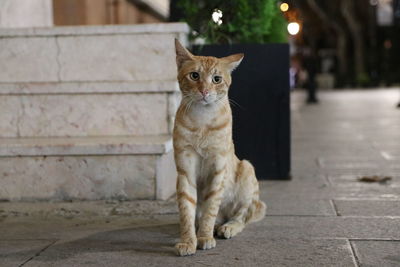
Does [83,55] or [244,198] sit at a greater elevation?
[83,55]

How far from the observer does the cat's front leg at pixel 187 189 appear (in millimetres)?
3400

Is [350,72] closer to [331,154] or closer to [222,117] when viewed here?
[331,154]

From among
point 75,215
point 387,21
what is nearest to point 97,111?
point 75,215

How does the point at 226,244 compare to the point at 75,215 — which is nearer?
the point at 226,244

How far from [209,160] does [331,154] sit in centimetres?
408

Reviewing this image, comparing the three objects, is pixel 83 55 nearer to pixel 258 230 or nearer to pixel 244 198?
pixel 244 198

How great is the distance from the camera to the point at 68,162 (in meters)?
4.58

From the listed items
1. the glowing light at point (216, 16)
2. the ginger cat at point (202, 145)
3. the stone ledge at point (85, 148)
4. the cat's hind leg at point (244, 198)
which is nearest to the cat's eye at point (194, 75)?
the ginger cat at point (202, 145)

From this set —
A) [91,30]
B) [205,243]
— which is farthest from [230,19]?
[205,243]

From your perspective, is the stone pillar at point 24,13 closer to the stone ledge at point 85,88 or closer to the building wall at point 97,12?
the stone ledge at point 85,88

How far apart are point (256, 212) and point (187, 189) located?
75 cm

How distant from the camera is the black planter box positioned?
17.8 ft

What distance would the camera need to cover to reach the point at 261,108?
5480 mm

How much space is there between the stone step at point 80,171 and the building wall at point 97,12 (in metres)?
4.69
